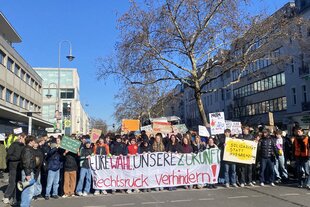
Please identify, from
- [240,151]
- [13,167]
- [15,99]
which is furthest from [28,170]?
[15,99]

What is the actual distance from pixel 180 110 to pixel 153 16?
10023cm

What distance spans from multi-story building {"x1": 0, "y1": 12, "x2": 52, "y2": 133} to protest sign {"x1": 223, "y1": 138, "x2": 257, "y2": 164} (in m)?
18.9

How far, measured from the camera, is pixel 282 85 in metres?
52.9

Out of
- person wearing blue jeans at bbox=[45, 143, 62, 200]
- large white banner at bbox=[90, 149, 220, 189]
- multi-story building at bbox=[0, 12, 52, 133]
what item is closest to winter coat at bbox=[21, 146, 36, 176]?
person wearing blue jeans at bbox=[45, 143, 62, 200]

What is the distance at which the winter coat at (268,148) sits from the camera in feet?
45.3

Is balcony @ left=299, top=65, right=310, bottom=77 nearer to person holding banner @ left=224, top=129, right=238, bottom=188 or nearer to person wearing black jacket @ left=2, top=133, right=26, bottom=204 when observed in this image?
person holding banner @ left=224, top=129, right=238, bottom=188

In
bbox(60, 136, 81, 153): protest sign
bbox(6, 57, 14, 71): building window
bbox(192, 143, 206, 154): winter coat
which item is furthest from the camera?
bbox(6, 57, 14, 71): building window

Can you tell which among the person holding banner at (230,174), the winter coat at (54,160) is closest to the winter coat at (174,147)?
the person holding banner at (230,174)

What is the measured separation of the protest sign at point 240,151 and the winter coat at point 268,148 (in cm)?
25

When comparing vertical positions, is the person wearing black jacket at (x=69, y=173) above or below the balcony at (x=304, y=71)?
below

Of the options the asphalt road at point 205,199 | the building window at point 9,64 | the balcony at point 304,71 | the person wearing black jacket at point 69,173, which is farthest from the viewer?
the balcony at point 304,71

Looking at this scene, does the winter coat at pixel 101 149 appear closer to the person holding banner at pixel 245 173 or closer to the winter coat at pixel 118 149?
the winter coat at pixel 118 149

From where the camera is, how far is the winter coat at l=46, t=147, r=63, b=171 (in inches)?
480

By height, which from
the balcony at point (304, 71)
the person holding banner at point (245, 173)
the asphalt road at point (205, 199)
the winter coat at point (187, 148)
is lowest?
the asphalt road at point (205, 199)
